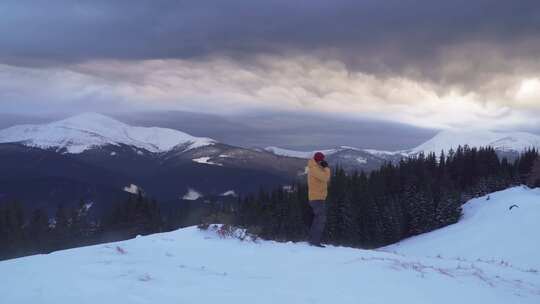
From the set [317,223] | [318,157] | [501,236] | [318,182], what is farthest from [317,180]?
[501,236]

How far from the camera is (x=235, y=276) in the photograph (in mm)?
9188

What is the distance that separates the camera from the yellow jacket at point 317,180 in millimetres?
14547

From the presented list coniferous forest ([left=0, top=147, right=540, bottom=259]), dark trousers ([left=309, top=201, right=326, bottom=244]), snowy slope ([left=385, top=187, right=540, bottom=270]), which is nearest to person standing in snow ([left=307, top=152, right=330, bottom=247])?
dark trousers ([left=309, top=201, right=326, bottom=244])

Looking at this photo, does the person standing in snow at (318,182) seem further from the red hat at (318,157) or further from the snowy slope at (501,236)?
the snowy slope at (501,236)

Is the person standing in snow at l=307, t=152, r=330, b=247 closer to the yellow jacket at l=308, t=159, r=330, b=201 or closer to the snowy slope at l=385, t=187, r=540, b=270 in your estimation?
the yellow jacket at l=308, t=159, r=330, b=201

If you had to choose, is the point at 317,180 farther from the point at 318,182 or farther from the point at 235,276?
the point at 235,276

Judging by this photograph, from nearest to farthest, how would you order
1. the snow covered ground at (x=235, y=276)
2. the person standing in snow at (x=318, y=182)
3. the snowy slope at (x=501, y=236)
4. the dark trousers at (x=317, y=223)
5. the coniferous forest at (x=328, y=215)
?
the snow covered ground at (x=235, y=276), the dark trousers at (x=317, y=223), the person standing in snow at (x=318, y=182), the snowy slope at (x=501, y=236), the coniferous forest at (x=328, y=215)

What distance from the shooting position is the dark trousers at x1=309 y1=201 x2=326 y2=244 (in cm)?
1425

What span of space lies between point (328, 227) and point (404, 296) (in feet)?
171

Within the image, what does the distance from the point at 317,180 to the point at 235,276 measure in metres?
6.00

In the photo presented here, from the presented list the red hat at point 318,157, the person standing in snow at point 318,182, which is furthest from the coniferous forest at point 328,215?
the red hat at point 318,157

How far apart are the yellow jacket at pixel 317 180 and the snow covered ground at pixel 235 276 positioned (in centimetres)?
169

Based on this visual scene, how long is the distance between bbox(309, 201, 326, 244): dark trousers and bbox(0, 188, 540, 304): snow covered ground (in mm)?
677

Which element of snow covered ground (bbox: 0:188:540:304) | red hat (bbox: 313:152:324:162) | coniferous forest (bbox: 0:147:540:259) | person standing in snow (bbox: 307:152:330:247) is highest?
red hat (bbox: 313:152:324:162)
